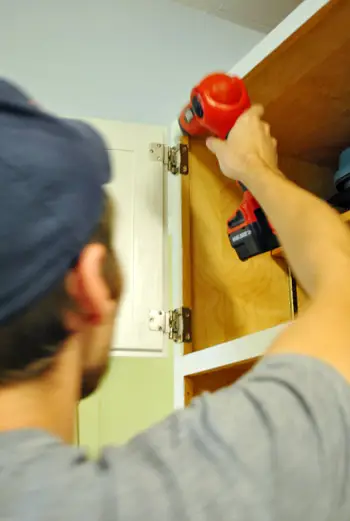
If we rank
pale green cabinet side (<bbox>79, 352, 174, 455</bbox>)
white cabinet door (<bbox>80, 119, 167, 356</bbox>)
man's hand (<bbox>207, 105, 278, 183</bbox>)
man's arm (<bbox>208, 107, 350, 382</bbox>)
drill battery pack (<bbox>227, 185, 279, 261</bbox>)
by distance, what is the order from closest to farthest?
1. man's arm (<bbox>208, 107, 350, 382</bbox>)
2. man's hand (<bbox>207, 105, 278, 183</bbox>)
3. drill battery pack (<bbox>227, 185, 279, 261</bbox>)
4. white cabinet door (<bbox>80, 119, 167, 356</bbox>)
5. pale green cabinet side (<bbox>79, 352, 174, 455</bbox>)

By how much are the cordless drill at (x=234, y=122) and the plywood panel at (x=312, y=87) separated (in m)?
0.08

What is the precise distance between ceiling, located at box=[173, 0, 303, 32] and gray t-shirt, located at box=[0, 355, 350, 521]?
6.18 feet

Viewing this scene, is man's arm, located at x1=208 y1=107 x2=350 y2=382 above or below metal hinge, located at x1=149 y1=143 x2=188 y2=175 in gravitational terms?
below

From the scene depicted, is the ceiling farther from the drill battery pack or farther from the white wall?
Answer: the drill battery pack

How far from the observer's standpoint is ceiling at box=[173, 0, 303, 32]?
2.11m

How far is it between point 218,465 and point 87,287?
0.66ft

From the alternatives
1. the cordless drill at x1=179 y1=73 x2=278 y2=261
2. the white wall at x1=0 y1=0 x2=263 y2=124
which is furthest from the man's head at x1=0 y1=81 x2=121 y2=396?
the white wall at x1=0 y1=0 x2=263 y2=124

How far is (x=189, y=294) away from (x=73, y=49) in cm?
105

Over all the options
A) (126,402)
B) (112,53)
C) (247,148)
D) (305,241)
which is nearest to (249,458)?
(305,241)

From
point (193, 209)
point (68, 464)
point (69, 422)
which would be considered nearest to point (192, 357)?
point (193, 209)

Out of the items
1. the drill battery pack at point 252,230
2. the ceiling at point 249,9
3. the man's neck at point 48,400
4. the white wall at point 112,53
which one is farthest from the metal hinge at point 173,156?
the ceiling at point 249,9

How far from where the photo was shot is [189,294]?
1.25 meters

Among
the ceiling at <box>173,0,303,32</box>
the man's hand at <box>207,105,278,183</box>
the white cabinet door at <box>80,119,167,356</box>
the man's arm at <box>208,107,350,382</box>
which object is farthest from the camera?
the ceiling at <box>173,0,303,32</box>

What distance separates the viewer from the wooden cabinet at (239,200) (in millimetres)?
1061
